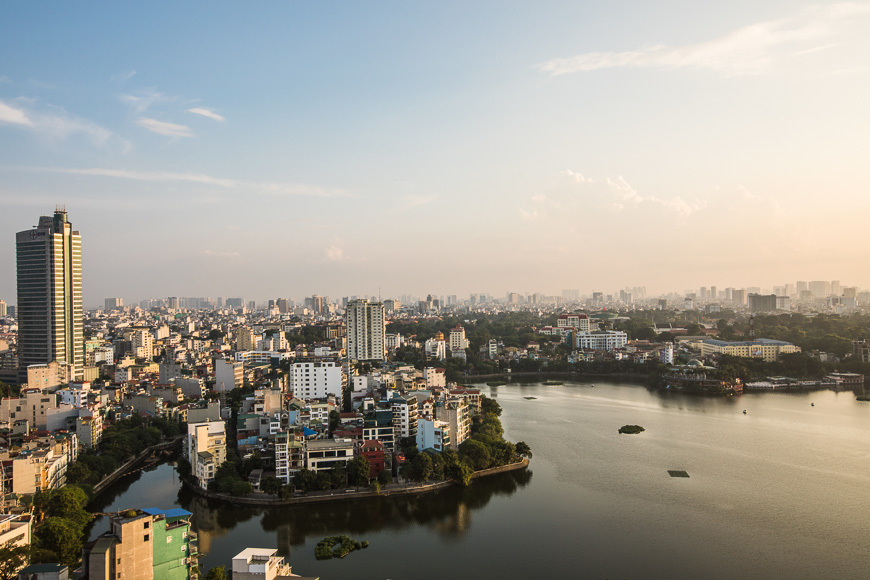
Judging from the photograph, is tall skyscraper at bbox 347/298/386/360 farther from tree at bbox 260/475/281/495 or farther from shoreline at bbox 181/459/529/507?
tree at bbox 260/475/281/495

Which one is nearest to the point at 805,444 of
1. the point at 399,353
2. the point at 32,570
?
the point at 32,570

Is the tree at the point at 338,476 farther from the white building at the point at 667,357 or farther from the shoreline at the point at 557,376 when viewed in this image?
the white building at the point at 667,357

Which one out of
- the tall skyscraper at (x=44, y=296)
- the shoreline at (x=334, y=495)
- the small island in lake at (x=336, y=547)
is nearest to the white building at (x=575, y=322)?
the tall skyscraper at (x=44, y=296)

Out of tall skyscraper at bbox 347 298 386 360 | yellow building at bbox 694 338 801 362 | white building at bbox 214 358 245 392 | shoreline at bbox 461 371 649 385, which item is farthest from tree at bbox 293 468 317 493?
yellow building at bbox 694 338 801 362

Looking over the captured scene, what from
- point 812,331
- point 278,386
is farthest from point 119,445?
point 812,331

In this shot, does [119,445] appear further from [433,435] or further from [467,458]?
[467,458]

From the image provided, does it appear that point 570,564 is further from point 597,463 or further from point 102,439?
point 102,439

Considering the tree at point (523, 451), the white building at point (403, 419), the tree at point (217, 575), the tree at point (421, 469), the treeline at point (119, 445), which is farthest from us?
the white building at point (403, 419)
